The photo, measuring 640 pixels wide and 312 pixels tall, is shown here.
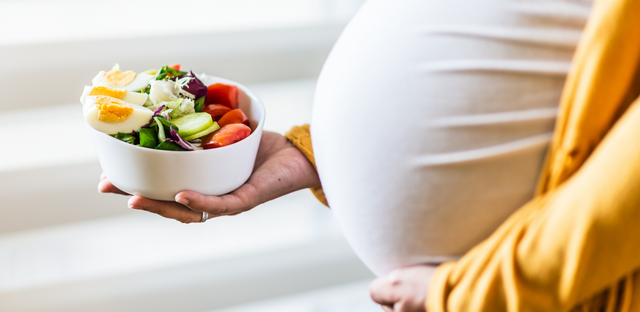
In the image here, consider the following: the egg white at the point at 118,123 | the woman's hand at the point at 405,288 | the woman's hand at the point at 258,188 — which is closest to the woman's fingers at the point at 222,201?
the woman's hand at the point at 258,188

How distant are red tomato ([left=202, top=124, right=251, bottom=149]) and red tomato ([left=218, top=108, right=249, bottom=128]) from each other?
0.03 metres

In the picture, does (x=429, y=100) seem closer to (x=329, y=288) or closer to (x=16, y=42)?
(x=16, y=42)

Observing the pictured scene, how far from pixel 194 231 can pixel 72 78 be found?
51cm

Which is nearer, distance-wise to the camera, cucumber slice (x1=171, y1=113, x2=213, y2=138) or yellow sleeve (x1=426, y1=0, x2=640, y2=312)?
yellow sleeve (x1=426, y1=0, x2=640, y2=312)

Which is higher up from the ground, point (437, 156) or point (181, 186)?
point (437, 156)

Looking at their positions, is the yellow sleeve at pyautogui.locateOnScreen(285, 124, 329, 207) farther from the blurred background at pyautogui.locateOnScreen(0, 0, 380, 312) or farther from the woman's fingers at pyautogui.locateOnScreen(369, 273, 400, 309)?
the blurred background at pyautogui.locateOnScreen(0, 0, 380, 312)

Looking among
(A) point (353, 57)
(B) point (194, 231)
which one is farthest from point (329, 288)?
(A) point (353, 57)

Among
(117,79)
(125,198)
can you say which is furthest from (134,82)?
(125,198)

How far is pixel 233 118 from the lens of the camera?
70cm

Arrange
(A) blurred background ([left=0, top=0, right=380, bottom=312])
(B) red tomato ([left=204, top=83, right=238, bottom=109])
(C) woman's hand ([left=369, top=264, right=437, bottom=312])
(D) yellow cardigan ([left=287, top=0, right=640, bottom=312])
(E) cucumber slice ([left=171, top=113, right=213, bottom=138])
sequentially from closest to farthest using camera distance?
(D) yellow cardigan ([left=287, top=0, right=640, bottom=312]), (C) woman's hand ([left=369, top=264, right=437, bottom=312]), (E) cucumber slice ([left=171, top=113, right=213, bottom=138]), (B) red tomato ([left=204, top=83, right=238, bottom=109]), (A) blurred background ([left=0, top=0, right=380, bottom=312])

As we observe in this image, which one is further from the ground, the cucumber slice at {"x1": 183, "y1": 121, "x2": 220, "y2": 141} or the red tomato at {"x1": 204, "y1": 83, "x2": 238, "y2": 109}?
the red tomato at {"x1": 204, "y1": 83, "x2": 238, "y2": 109}

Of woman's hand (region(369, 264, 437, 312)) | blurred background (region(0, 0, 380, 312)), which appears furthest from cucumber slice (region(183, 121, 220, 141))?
blurred background (region(0, 0, 380, 312))

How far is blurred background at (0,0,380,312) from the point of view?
3.40 feet

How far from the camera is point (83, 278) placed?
125 centimetres
